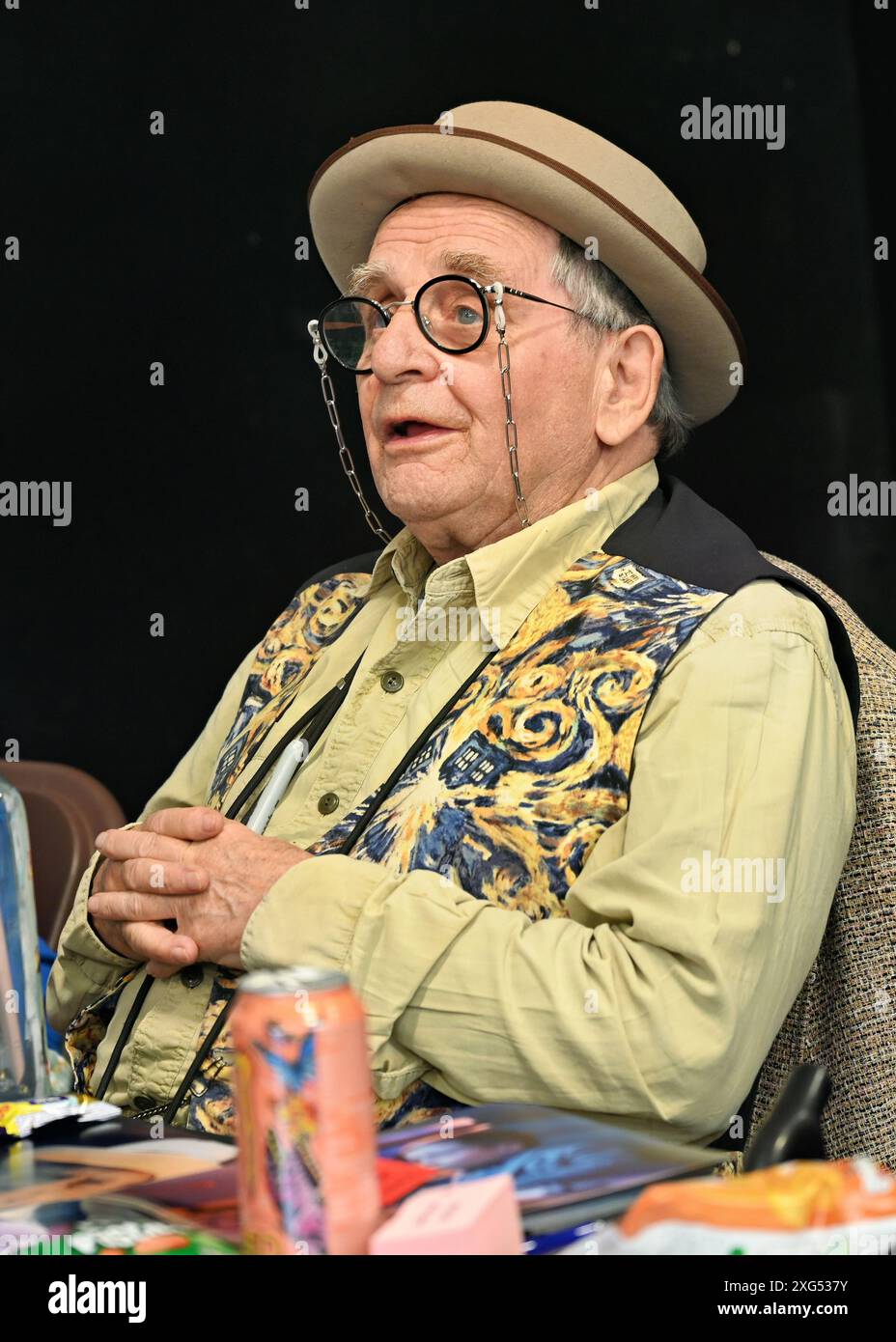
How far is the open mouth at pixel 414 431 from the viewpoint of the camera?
1.96 meters

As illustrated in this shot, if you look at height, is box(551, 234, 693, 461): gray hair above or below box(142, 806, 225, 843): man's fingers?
above

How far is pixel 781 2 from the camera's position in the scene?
→ 2.85m

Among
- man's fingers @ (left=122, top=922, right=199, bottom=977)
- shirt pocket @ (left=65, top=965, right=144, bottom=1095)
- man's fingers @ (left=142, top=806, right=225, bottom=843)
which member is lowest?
shirt pocket @ (left=65, top=965, right=144, bottom=1095)

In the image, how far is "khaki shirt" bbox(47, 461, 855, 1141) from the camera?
1505mm

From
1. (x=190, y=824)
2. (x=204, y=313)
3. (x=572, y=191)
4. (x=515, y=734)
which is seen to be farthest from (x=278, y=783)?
(x=204, y=313)

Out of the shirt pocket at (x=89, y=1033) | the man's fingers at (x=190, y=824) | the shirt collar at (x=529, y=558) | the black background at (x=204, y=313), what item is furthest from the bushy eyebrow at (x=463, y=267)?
the black background at (x=204, y=313)

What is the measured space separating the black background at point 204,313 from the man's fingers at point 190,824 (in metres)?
1.56

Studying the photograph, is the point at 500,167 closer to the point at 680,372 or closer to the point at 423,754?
the point at 680,372

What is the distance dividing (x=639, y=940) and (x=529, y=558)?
0.58 m

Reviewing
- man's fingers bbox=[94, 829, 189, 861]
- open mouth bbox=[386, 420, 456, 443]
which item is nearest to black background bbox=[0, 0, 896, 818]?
open mouth bbox=[386, 420, 456, 443]

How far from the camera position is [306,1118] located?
84 cm

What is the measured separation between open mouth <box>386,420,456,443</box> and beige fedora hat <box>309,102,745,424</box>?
1.02 feet

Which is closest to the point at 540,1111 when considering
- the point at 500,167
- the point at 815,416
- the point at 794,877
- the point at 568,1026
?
the point at 568,1026

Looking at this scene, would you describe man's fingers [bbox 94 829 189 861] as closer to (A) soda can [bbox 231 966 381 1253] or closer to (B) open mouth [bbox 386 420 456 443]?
(B) open mouth [bbox 386 420 456 443]
